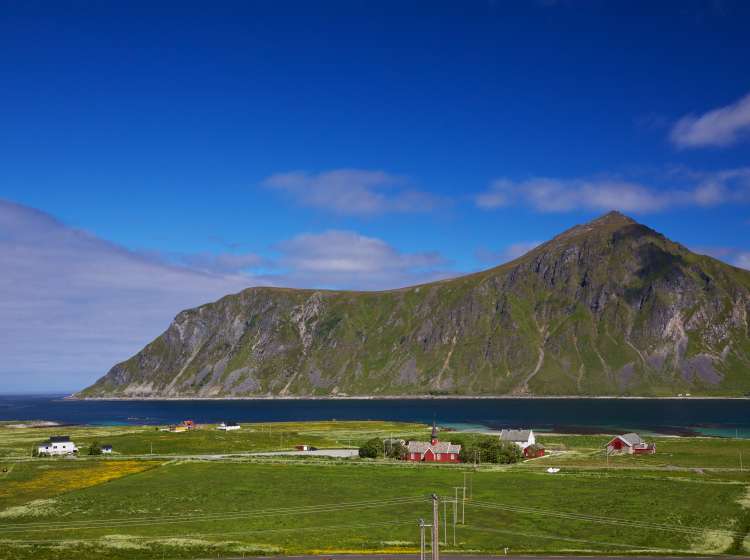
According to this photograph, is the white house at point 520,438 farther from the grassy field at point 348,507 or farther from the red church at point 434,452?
the red church at point 434,452

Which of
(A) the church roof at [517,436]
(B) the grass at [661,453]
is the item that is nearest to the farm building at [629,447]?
(B) the grass at [661,453]

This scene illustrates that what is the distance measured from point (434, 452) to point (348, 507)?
44.6m

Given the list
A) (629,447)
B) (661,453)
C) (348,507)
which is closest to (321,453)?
(629,447)

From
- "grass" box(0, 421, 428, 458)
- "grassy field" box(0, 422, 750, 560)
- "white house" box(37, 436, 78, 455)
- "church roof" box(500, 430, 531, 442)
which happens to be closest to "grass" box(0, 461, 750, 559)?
"grassy field" box(0, 422, 750, 560)

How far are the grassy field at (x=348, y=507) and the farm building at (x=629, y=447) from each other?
11.5 metres

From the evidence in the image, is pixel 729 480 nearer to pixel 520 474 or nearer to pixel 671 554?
pixel 520 474

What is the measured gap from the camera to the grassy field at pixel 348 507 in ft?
188

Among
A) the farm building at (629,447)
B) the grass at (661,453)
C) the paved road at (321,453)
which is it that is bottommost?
the paved road at (321,453)

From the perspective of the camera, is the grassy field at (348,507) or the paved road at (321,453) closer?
the grassy field at (348,507)

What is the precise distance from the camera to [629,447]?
128 m

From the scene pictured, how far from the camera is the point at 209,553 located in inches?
2156

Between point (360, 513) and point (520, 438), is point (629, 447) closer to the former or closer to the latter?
point (520, 438)

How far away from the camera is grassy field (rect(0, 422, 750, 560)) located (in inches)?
2251

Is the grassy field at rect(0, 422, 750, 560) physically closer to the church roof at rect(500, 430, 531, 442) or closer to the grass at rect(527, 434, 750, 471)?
the grass at rect(527, 434, 750, 471)
